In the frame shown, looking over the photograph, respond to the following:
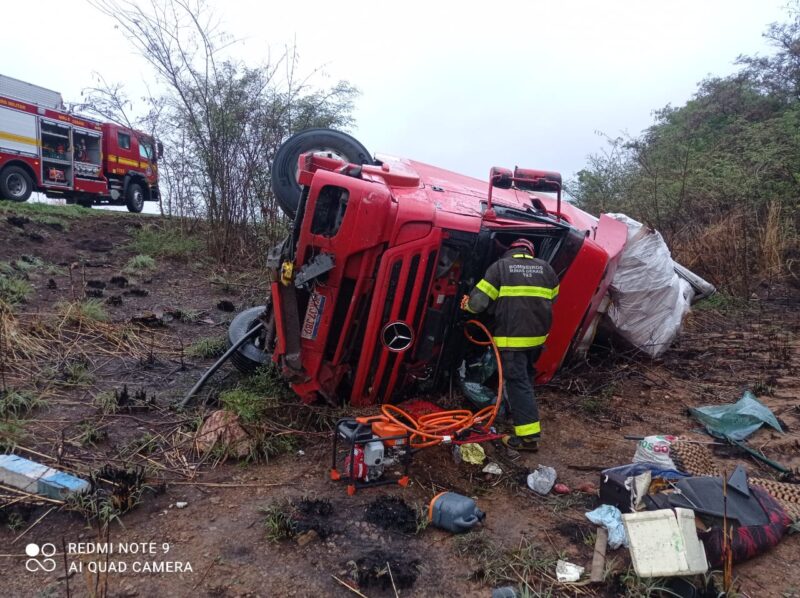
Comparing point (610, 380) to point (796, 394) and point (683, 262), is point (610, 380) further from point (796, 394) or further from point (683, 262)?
point (683, 262)

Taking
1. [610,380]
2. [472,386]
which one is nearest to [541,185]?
[472,386]

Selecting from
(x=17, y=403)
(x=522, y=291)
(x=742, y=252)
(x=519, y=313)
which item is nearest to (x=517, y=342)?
(x=519, y=313)

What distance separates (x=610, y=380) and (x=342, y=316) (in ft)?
7.89

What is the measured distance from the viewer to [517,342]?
3.28 meters

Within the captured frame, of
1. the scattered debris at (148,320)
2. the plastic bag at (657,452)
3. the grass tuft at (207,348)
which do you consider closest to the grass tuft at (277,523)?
the plastic bag at (657,452)

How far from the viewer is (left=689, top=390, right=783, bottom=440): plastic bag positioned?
11.5 feet

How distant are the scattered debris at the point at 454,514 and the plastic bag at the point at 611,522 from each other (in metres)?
0.50

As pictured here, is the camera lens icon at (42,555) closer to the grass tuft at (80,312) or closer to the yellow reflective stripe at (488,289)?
the yellow reflective stripe at (488,289)

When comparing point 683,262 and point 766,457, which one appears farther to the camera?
point 683,262

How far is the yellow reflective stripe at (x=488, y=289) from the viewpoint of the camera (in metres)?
3.23

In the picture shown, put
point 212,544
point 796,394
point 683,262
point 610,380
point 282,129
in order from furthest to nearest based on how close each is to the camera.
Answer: point 282,129 → point 683,262 → point 610,380 → point 796,394 → point 212,544

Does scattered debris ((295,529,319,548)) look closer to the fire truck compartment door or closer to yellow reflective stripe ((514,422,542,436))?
yellow reflective stripe ((514,422,542,436))

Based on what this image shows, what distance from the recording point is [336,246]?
3090 millimetres

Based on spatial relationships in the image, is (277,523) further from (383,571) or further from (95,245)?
(95,245)
